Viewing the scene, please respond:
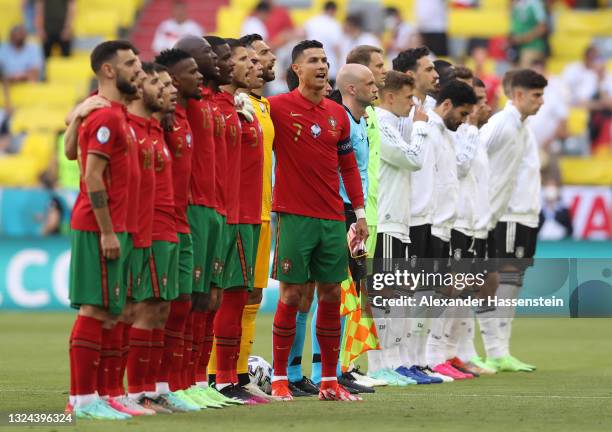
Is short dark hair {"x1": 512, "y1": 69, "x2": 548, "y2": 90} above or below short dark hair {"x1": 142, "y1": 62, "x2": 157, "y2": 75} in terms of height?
above

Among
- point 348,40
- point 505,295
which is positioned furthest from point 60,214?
point 505,295

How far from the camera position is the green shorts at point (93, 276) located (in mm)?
9234

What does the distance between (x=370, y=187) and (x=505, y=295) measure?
3.30 meters

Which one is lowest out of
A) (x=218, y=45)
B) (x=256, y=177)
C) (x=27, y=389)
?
(x=27, y=389)

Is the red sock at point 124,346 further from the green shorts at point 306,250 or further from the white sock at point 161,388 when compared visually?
the green shorts at point 306,250

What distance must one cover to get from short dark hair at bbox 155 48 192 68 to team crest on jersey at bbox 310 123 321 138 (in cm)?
122

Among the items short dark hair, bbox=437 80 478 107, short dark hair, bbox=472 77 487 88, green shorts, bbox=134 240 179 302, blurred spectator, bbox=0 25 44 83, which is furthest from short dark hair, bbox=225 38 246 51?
blurred spectator, bbox=0 25 44 83

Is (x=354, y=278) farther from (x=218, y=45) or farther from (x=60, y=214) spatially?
(x=60, y=214)

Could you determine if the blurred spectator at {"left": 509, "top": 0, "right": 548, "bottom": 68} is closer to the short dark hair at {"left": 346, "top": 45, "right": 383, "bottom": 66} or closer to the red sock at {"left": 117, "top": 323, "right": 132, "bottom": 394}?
the short dark hair at {"left": 346, "top": 45, "right": 383, "bottom": 66}

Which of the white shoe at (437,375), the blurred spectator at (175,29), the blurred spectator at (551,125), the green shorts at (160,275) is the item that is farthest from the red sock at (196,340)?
the blurred spectator at (175,29)

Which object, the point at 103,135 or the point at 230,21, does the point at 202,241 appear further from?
the point at 230,21

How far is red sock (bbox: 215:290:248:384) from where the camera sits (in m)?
10.9

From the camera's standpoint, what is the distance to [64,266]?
21.1m

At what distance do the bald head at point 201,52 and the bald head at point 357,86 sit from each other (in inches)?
63.6
